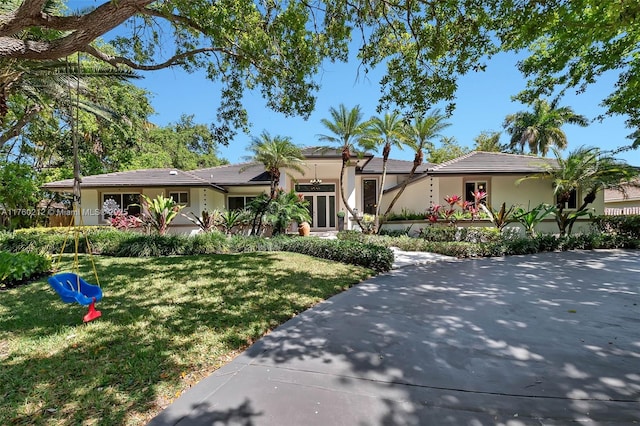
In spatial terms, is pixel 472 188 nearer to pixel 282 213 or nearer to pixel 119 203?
pixel 282 213

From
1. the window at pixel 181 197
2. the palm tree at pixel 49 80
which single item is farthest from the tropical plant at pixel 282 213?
the palm tree at pixel 49 80

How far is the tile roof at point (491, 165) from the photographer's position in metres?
17.3

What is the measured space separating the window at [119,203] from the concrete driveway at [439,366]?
61.4 ft

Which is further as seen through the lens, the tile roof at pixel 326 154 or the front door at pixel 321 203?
the front door at pixel 321 203

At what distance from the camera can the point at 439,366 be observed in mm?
3473

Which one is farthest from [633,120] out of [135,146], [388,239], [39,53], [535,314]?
[135,146]

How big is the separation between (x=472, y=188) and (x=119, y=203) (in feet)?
78.0

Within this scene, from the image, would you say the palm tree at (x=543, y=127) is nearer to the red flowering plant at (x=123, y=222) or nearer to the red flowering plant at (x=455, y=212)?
the red flowering plant at (x=455, y=212)

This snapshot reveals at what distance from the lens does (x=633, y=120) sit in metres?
11.7

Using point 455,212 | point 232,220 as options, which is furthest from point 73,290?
point 455,212

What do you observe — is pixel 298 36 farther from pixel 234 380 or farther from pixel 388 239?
pixel 388 239

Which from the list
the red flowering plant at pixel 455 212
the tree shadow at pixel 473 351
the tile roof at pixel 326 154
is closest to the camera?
the tree shadow at pixel 473 351

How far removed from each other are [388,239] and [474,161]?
31.0 ft

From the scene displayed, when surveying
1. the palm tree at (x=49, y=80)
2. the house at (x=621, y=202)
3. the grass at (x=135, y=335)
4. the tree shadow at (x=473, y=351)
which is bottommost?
the tree shadow at (x=473, y=351)
